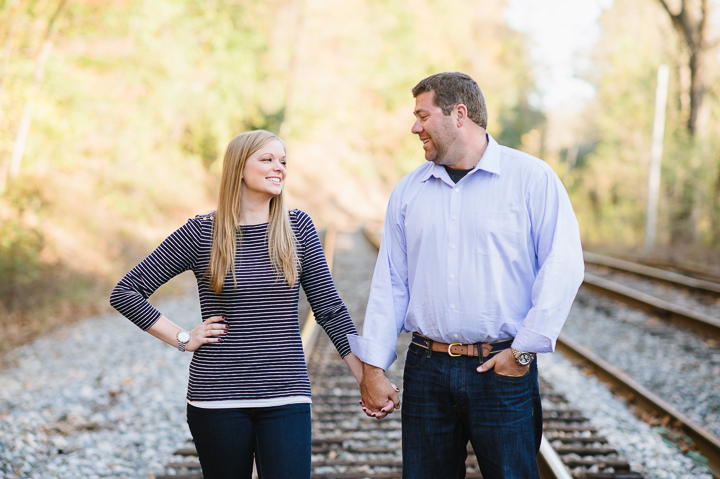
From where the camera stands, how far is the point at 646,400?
5.25m

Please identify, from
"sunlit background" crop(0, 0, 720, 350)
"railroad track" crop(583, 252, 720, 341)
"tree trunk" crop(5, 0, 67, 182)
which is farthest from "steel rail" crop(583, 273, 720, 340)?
"tree trunk" crop(5, 0, 67, 182)

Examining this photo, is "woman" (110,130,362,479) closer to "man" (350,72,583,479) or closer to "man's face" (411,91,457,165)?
"man" (350,72,583,479)

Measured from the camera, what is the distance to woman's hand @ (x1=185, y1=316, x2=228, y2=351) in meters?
2.30

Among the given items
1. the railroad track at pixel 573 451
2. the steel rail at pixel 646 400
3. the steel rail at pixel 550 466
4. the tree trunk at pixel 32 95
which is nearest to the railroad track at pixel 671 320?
the steel rail at pixel 646 400

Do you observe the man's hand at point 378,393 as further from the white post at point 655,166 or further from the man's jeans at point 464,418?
the white post at point 655,166

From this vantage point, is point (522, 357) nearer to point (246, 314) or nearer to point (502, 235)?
point (502, 235)

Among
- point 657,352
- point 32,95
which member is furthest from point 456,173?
point 32,95

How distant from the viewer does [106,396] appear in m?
5.59

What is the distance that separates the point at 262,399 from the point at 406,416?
0.58 meters

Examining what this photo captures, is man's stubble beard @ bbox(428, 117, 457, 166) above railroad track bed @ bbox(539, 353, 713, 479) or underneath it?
above

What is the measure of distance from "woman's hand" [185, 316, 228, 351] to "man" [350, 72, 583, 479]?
1.70 ft

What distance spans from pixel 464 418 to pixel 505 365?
288 mm

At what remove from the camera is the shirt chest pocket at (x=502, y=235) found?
7.52 ft

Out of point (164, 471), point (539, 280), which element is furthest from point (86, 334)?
point (539, 280)
